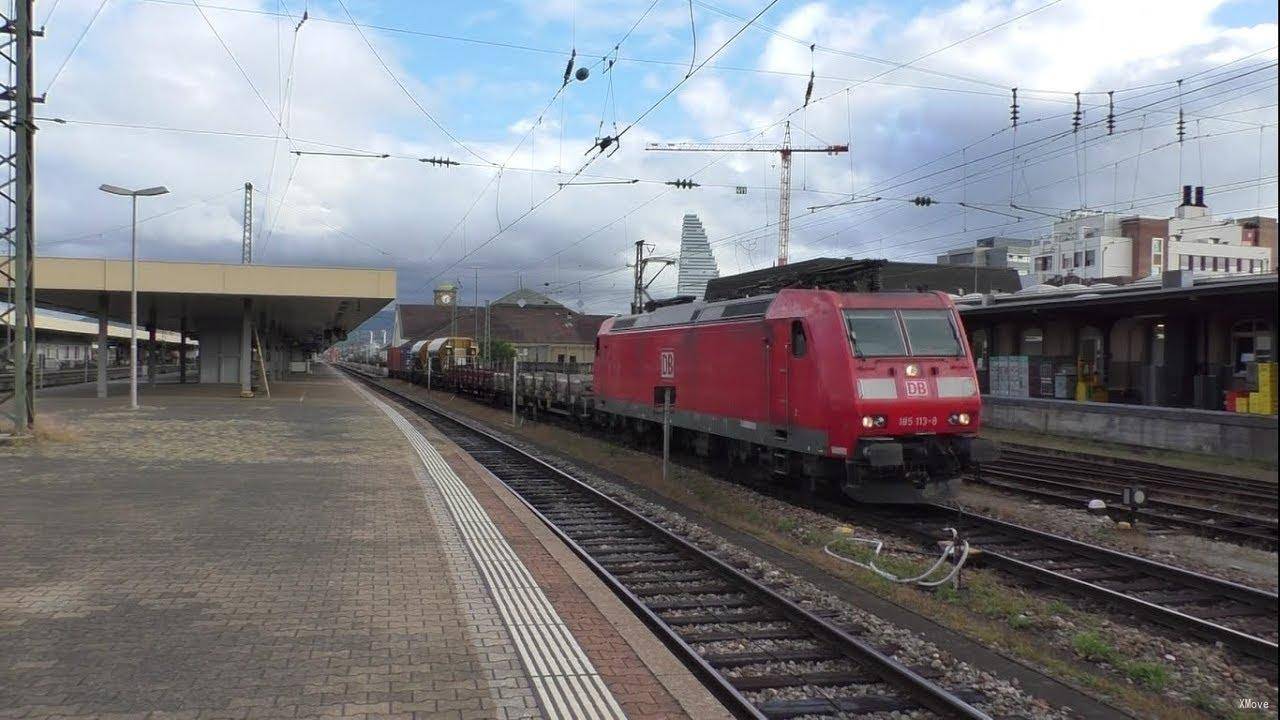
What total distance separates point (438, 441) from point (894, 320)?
39.4 ft

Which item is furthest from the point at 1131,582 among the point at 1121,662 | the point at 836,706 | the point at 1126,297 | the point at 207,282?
the point at 207,282

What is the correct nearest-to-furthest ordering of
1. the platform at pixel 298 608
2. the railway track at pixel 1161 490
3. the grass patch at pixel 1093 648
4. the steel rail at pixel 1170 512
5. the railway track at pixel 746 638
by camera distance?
1. the platform at pixel 298 608
2. the railway track at pixel 746 638
3. the grass patch at pixel 1093 648
4. the steel rail at pixel 1170 512
5. the railway track at pixel 1161 490

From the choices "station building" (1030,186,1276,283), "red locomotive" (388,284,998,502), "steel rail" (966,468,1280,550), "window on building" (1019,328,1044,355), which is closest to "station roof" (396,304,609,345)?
"station building" (1030,186,1276,283)

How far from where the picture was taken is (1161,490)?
1270 cm

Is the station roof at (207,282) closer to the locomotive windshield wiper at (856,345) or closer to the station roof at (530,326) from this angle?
the locomotive windshield wiper at (856,345)

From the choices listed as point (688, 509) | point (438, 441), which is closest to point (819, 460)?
point (688, 509)

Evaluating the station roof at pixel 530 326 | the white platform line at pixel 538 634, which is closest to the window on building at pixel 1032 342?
the white platform line at pixel 538 634

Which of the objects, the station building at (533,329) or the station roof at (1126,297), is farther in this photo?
the station building at (533,329)

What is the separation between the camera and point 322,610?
246 inches

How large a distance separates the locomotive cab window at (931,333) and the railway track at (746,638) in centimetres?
414

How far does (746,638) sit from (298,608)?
3307 mm

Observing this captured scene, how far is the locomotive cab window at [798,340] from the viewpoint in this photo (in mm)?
10961

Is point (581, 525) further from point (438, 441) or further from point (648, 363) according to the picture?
point (438, 441)

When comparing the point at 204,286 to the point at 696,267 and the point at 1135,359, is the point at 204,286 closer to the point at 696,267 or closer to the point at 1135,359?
the point at 1135,359
